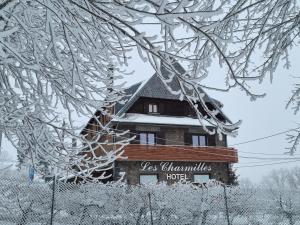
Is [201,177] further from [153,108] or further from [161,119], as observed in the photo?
[153,108]

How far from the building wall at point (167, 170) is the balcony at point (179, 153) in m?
0.54

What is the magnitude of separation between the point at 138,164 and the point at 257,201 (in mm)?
10825

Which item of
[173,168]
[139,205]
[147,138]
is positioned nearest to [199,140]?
[173,168]

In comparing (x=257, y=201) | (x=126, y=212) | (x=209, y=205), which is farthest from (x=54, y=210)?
(x=257, y=201)

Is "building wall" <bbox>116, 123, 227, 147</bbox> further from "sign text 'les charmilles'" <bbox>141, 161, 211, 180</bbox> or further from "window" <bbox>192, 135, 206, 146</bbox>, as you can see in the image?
"sign text 'les charmilles'" <bbox>141, 161, 211, 180</bbox>

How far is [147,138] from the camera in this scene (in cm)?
2291

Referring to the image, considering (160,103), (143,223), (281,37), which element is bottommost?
(143,223)

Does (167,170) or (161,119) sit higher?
(161,119)

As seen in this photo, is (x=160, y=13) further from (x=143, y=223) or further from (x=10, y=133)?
(x=143, y=223)

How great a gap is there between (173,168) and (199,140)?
113 inches

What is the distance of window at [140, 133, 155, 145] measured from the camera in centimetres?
2260

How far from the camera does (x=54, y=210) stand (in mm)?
9031

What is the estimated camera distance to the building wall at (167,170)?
2195cm

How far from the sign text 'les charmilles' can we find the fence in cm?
A: 985
